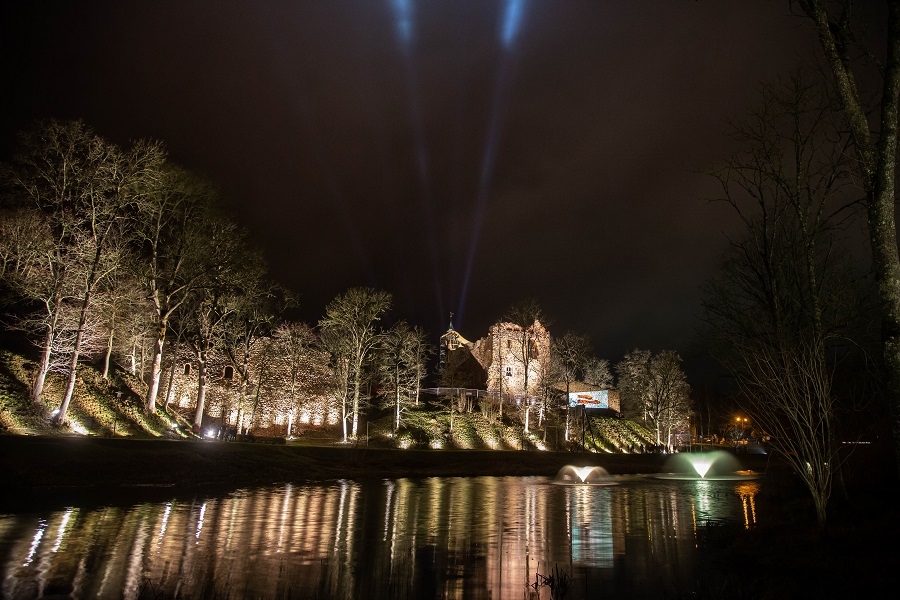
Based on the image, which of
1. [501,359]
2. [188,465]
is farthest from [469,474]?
[501,359]

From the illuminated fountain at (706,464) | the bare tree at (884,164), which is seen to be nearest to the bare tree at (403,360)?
the illuminated fountain at (706,464)

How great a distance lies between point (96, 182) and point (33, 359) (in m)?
12.8

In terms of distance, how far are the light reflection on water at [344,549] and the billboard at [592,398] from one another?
222 ft

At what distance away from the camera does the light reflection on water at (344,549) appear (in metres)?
8.41

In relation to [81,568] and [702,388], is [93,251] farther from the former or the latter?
[702,388]

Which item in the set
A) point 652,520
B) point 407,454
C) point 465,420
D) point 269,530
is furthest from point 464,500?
point 465,420

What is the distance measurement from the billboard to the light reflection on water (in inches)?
2669

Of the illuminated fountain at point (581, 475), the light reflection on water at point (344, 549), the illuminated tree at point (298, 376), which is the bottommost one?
the light reflection on water at point (344, 549)

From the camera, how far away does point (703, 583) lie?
339 inches

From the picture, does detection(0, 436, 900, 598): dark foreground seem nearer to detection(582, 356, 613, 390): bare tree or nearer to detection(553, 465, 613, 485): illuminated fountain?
detection(553, 465, 613, 485): illuminated fountain

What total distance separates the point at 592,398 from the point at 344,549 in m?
81.8

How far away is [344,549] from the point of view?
1145 centimetres

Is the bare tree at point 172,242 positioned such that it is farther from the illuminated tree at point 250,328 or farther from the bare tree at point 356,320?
the bare tree at point 356,320

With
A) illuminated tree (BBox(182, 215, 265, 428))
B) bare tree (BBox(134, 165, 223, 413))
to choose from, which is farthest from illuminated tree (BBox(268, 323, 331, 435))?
bare tree (BBox(134, 165, 223, 413))
